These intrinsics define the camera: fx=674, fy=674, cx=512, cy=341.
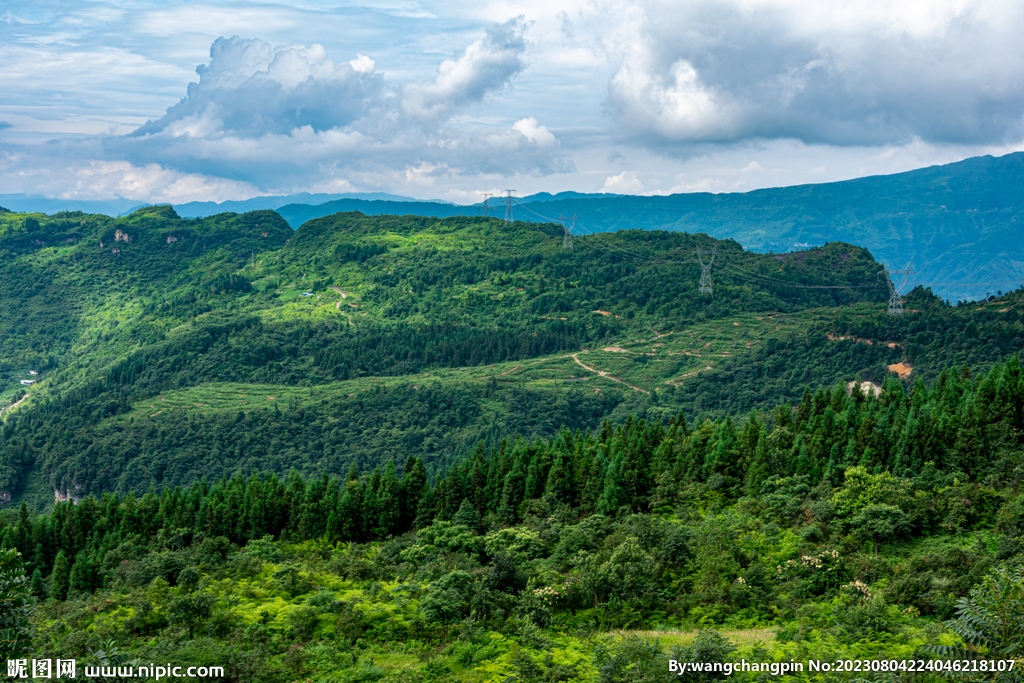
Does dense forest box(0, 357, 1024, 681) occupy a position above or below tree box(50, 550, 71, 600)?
above

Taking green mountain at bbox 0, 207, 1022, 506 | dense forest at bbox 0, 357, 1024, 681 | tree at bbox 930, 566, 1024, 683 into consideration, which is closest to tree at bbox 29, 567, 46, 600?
dense forest at bbox 0, 357, 1024, 681

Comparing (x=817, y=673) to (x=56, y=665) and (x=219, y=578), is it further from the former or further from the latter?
(x=219, y=578)

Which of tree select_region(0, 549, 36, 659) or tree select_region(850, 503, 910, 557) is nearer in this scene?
tree select_region(0, 549, 36, 659)

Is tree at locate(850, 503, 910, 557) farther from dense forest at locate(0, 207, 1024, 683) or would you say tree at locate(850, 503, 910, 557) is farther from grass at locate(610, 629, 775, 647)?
grass at locate(610, 629, 775, 647)

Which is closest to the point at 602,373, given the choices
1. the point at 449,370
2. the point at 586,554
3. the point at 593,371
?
the point at 593,371

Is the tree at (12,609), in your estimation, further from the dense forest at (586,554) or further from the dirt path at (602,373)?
the dirt path at (602,373)

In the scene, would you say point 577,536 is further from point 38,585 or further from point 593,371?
point 593,371

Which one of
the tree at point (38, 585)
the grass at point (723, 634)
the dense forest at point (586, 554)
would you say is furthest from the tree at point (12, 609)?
the tree at point (38, 585)

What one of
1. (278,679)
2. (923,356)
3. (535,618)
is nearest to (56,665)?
(278,679)
